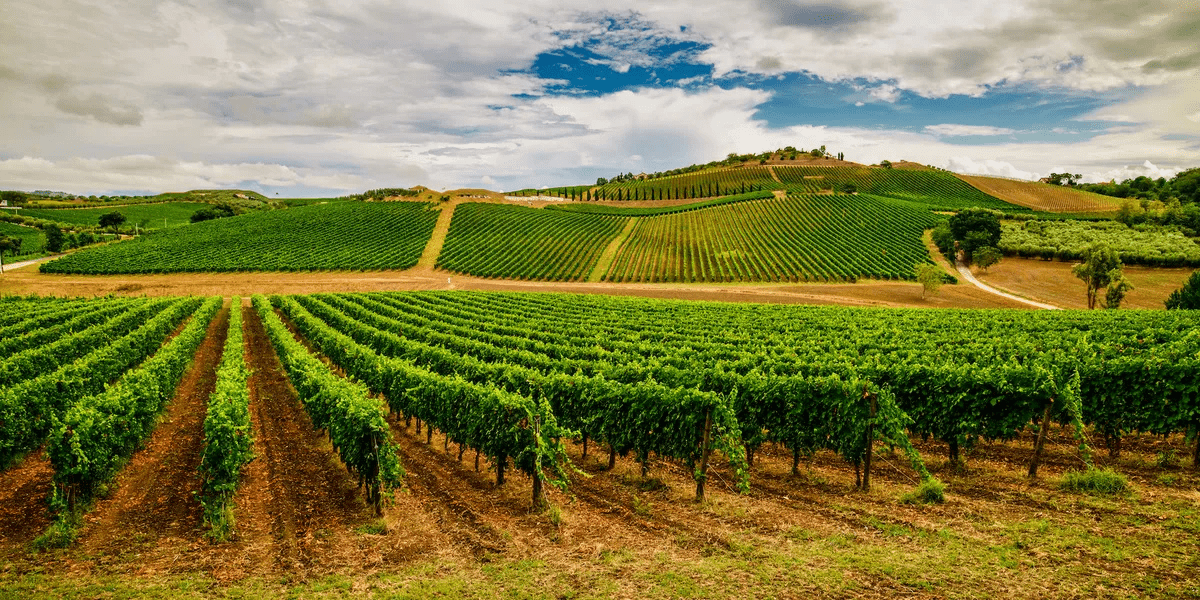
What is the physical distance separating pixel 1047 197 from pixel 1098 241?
2854 inches

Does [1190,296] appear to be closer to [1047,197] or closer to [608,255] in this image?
[608,255]

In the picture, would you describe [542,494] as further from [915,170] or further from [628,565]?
[915,170]

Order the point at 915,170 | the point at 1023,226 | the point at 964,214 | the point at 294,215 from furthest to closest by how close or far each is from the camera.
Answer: the point at 915,170 < the point at 294,215 < the point at 1023,226 < the point at 964,214

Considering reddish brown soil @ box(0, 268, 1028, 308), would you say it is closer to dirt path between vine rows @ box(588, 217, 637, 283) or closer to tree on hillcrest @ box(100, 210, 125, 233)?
dirt path between vine rows @ box(588, 217, 637, 283)

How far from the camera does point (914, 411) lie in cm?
1558

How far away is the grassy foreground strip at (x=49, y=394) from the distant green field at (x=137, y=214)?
13202 cm

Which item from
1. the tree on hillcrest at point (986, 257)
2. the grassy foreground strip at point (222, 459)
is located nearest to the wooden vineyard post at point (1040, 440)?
the grassy foreground strip at point (222, 459)

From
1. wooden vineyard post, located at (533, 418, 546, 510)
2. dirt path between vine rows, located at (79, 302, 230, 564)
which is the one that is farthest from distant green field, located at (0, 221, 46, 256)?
wooden vineyard post, located at (533, 418, 546, 510)

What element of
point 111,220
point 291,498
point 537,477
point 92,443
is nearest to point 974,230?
point 537,477

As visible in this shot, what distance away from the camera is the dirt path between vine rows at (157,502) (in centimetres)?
1169

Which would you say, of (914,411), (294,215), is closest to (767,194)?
(294,215)

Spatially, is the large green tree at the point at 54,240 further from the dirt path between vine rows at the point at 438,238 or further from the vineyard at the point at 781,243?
the vineyard at the point at 781,243

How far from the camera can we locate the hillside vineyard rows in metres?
13.4

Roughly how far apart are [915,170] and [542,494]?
622ft
